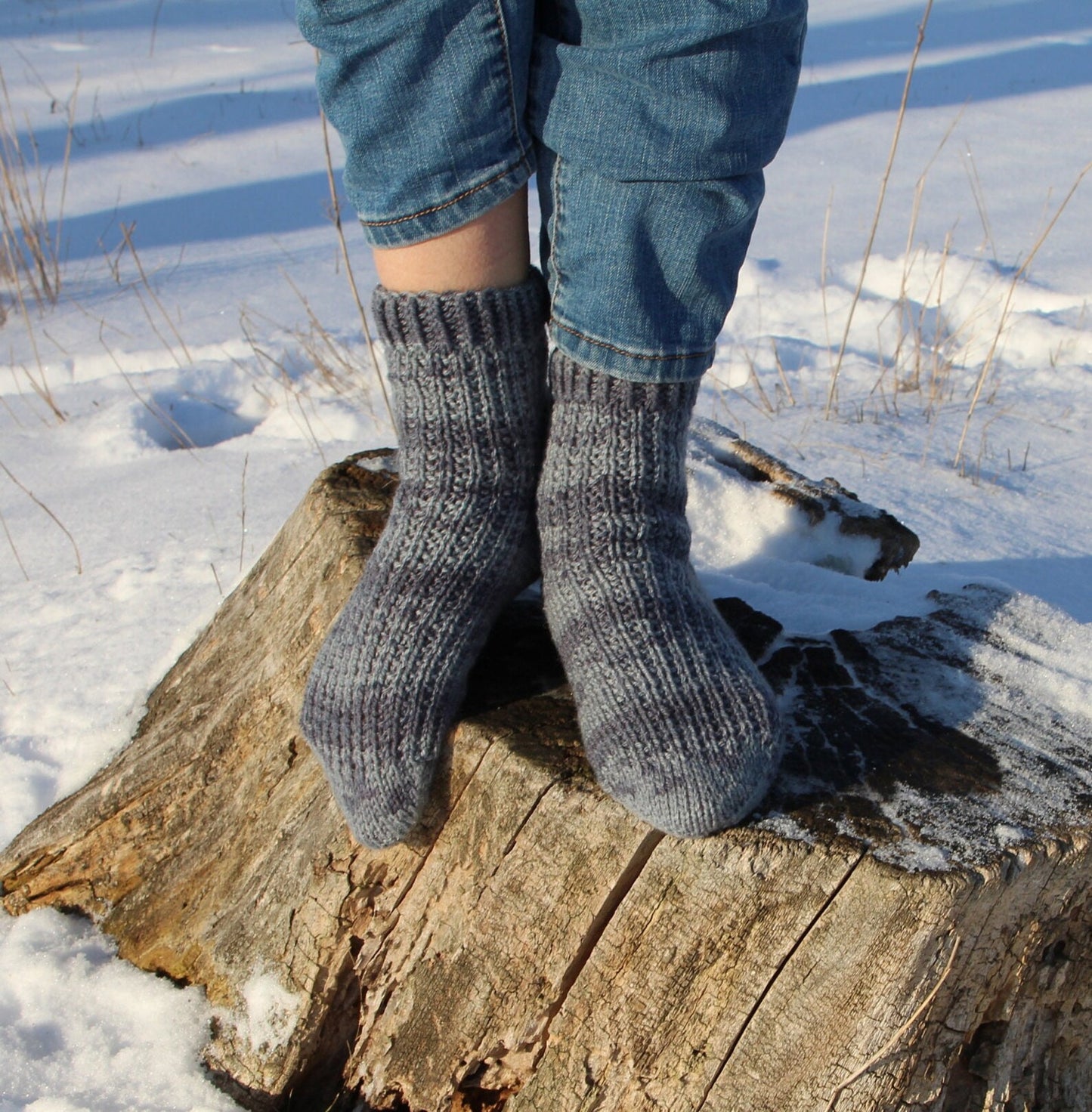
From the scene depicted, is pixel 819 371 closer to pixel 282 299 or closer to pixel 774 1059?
pixel 282 299

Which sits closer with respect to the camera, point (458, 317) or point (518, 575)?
point (458, 317)

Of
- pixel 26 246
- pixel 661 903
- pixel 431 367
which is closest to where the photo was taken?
pixel 661 903

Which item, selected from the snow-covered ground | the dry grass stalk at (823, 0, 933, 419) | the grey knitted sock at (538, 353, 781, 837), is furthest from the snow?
the dry grass stalk at (823, 0, 933, 419)

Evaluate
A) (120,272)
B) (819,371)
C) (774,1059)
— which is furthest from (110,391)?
(774,1059)

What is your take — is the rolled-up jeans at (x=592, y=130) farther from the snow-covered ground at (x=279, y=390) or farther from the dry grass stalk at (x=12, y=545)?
the dry grass stalk at (x=12, y=545)

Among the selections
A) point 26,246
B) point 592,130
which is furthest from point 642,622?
point 26,246

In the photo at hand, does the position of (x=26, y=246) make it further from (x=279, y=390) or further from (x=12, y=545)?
(x=12, y=545)

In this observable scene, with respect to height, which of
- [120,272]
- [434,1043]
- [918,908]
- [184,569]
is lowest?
[120,272]

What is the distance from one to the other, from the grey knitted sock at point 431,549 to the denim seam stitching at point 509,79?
0.12 metres

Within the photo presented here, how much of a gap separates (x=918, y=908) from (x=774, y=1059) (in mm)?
167

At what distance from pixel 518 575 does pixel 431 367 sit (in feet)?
0.73

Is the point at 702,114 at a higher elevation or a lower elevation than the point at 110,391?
higher

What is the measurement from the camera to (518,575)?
1015mm

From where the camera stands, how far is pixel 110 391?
2445 mm
